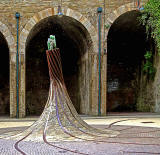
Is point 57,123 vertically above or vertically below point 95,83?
below

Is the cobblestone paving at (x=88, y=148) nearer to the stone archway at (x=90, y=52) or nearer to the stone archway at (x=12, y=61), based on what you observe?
the stone archway at (x=12, y=61)

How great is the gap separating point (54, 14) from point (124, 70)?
22.5 feet

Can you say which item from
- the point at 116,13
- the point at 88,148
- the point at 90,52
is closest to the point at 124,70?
the point at 90,52

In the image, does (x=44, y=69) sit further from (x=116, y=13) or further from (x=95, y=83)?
(x=116, y=13)

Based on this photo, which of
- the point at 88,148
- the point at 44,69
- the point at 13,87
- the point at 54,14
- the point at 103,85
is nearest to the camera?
the point at 88,148

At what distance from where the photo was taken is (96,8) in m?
13.2

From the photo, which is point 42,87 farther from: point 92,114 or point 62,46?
point 92,114

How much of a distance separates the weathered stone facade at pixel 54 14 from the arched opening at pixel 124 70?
12.4 ft

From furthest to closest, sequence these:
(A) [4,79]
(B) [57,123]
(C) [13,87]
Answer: (A) [4,79], (C) [13,87], (B) [57,123]

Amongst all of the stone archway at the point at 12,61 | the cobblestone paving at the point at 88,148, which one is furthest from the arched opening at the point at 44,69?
the cobblestone paving at the point at 88,148

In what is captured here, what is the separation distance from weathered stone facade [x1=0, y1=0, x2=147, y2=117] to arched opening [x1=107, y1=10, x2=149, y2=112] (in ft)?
12.4

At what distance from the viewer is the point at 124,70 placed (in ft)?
58.2

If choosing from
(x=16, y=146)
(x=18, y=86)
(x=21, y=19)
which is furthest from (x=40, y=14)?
(x=16, y=146)

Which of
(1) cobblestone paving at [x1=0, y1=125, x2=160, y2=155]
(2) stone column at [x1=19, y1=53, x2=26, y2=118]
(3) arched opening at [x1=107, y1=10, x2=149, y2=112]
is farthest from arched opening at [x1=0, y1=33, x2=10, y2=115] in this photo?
(1) cobblestone paving at [x1=0, y1=125, x2=160, y2=155]
